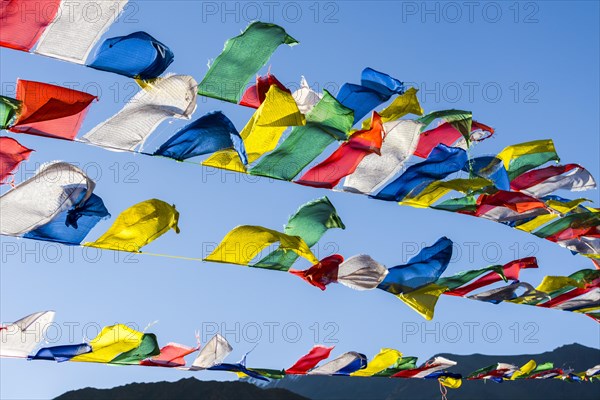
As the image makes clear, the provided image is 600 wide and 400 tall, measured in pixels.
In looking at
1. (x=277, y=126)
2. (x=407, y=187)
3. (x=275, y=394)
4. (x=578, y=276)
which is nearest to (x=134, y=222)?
(x=277, y=126)

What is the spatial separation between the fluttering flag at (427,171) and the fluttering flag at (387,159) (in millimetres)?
151

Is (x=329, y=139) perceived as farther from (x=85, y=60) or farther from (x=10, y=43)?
(x=10, y=43)

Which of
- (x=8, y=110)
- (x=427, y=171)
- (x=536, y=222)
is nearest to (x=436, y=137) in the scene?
(x=427, y=171)

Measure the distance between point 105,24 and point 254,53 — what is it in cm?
103

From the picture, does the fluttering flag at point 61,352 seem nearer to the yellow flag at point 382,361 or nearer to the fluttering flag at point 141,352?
the fluttering flag at point 141,352

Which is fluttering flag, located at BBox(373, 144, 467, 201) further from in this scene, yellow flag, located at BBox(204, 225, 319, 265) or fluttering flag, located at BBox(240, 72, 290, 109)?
fluttering flag, located at BBox(240, 72, 290, 109)

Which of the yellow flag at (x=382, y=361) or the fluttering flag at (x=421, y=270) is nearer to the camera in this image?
the fluttering flag at (x=421, y=270)

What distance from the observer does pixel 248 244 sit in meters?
6.31

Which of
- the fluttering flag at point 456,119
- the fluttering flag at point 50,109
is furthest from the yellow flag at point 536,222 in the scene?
the fluttering flag at point 50,109

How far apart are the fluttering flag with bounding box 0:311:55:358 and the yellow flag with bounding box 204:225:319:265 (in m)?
1.18

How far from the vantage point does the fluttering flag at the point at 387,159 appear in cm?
661

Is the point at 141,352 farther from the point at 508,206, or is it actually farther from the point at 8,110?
the point at 508,206

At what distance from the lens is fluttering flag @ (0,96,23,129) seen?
5039mm

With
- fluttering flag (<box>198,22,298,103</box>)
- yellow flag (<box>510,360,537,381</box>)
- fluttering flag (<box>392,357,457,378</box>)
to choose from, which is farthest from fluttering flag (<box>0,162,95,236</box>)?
yellow flag (<box>510,360,537,381</box>)
